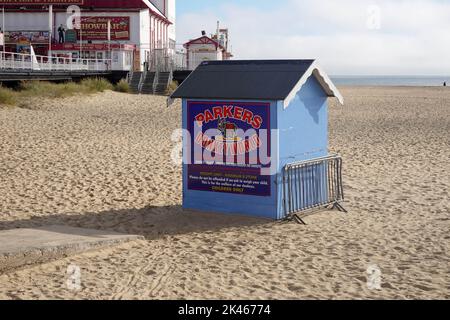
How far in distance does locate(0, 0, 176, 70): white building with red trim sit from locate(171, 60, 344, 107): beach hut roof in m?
41.0

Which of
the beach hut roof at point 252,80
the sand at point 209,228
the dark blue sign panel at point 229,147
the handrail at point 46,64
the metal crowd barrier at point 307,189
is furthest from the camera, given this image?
the handrail at point 46,64

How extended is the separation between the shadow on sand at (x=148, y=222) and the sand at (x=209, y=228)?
0.02 metres

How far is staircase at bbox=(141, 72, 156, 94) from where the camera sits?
44.2 meters

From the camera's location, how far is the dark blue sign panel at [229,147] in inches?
378

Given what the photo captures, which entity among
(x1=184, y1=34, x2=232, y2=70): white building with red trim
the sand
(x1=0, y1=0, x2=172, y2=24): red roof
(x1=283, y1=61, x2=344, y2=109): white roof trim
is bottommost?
the sand

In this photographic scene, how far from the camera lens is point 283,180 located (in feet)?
31.7

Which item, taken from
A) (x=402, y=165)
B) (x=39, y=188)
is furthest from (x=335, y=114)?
(x=39, y=188)

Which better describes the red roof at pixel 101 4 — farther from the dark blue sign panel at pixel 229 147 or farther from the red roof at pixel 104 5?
the dark blue sign panel at pixel 229 147

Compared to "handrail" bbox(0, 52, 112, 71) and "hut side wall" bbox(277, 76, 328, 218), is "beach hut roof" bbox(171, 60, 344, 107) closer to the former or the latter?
"hut side wall" bbox(277, 76, 328, 218)

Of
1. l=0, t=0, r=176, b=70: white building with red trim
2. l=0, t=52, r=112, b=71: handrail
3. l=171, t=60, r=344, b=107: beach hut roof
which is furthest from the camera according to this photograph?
l=0, t=0, r=176, b=70: white building with red trim

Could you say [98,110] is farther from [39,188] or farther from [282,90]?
[282,90]

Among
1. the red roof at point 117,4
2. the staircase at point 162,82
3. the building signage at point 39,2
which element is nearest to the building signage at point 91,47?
the red roof at point 117,4

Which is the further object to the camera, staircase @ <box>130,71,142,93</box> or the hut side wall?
staircase @ <box>130,71,142,93</box>

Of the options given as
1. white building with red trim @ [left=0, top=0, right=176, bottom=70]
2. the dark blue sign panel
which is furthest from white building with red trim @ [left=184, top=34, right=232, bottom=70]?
the dark blue sign panel
